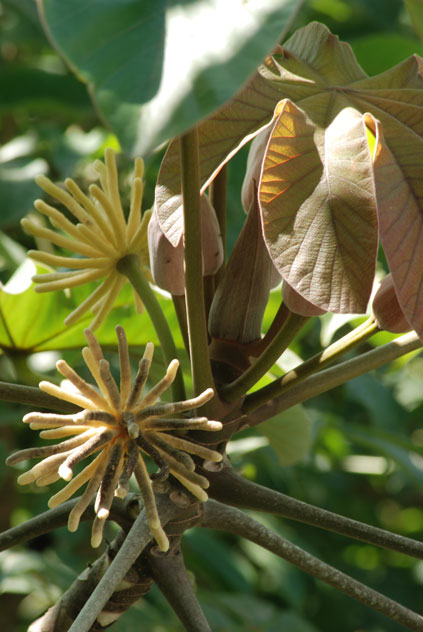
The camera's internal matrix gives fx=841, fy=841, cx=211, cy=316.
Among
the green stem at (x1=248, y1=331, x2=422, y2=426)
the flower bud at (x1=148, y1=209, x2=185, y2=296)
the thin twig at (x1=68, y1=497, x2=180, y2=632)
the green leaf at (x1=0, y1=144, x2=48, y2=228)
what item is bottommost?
the green leaf at (x1=0, y1=144, x2=48, y2=228)

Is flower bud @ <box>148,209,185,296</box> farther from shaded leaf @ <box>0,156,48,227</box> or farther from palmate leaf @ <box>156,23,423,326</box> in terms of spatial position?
shaded leaf @ <box>0,156,48,227</box>

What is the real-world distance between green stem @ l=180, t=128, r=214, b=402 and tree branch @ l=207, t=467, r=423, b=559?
78mm

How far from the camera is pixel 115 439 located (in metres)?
0.48

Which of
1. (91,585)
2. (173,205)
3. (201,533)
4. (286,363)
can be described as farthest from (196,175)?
(201,533)

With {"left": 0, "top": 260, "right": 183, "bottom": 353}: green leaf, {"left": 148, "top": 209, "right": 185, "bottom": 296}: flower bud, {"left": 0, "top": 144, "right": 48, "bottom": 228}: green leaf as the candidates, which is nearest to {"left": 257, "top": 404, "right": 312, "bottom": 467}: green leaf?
{"left": 0, "top": 260, "right": 183, "bottom": 353}: green leaf

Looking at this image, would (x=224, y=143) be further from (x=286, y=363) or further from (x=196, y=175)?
(x=286, y=363)

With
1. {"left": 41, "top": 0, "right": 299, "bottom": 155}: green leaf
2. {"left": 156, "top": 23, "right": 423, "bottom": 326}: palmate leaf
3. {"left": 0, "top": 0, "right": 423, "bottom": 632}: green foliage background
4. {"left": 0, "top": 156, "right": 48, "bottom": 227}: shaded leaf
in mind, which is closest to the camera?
{"left": 41, "top": 0, "right": 299, "bottom": 155}: green leaf

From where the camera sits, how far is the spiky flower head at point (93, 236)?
1.94ft

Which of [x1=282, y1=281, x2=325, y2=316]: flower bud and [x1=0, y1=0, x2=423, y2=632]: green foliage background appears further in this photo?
[x1=0, y1=0, x2=423, y2=632]: green foliage background

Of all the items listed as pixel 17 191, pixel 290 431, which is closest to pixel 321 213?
pixel 290 431

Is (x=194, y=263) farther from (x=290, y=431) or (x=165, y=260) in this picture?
(x=290, y=431)

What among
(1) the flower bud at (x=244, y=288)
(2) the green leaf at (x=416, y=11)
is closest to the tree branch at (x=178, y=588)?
(1) the flower bud at (x=244, y=288)

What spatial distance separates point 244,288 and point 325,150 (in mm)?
138

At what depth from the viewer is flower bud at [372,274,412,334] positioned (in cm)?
50
